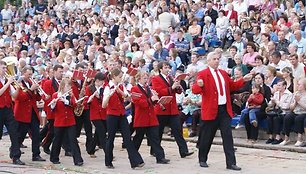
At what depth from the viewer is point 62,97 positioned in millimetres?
14281

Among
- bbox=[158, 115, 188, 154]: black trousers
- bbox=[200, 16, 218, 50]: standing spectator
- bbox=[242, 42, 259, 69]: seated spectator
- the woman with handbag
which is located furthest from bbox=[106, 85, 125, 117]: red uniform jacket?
bbox=[200, 16, 218, 50]: standing spectator

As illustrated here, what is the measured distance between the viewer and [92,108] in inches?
577

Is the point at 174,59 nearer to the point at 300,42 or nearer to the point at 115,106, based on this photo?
the point at 300,42

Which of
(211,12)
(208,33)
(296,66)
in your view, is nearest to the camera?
(296,66)

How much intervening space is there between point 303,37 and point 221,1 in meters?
5.86

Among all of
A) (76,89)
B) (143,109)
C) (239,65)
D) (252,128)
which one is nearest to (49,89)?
(76,89)

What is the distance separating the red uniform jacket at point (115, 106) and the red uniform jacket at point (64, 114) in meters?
0.89

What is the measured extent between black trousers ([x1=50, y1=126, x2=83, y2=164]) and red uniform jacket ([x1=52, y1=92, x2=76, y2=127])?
10cm

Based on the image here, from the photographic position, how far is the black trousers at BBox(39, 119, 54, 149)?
615 inches

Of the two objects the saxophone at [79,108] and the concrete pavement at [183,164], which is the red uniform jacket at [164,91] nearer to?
the concrete pavement at [183,164]

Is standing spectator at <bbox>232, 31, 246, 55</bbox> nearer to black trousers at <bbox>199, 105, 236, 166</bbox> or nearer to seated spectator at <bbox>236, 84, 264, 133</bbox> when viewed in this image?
seated spectator at <bbox>236, 84, 264, 133</bbox>

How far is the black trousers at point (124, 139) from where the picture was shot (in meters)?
13.7

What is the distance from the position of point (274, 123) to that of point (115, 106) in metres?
3.72

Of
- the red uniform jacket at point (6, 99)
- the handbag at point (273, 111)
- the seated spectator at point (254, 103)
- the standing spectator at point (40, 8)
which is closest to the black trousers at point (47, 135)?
the red uniform jacket at point (6, 99)
